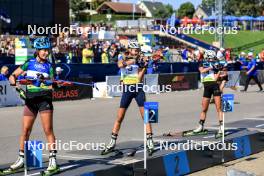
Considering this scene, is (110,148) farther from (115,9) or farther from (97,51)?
(115,9)

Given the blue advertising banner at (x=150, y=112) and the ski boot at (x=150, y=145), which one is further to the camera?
the ski boot at (x=150, y=145)

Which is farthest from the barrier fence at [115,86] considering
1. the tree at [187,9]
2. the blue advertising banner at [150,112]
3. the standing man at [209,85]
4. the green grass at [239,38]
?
the tree at [187,9]

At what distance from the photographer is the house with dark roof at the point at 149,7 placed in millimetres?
125363

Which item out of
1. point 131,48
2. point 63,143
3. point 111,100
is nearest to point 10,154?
point 63,143

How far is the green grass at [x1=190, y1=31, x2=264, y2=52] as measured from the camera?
6731 centimetres

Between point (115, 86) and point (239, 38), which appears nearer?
point (115, 86)

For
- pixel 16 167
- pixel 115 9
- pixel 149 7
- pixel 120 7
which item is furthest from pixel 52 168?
pixel 149 7

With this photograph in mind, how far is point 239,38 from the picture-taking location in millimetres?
71000

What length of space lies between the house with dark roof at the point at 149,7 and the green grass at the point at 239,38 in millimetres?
50807

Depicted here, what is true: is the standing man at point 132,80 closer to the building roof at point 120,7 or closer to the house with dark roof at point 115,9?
the house with dark roof at point 115,9

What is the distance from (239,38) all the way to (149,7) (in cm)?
6193

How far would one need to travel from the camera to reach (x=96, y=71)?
95.8ft
